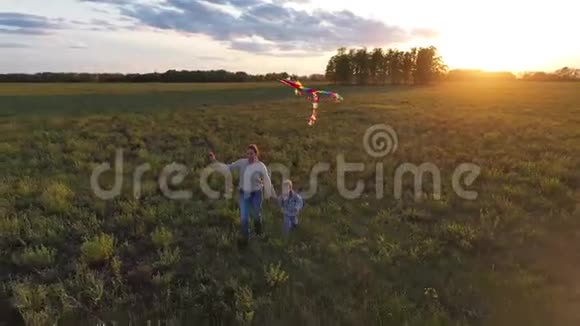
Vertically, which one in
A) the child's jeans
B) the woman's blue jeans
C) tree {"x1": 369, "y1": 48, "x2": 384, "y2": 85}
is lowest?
the child's jeans

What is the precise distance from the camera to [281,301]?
294 inches

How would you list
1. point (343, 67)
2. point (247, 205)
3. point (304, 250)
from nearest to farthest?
1. point (304, 250)
2. point (247, 205)
3. point (343, 67)

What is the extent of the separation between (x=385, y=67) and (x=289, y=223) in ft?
338

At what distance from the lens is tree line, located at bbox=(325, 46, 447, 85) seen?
10075 centimetres

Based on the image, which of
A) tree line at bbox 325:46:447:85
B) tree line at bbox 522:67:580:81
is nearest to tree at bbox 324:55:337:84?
tree line at bbox 325:46:447:85

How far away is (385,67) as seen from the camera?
109000mm

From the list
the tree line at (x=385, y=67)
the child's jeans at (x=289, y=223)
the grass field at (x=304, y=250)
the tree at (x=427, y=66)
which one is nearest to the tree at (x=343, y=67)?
the tree line at (x=385, y=67)

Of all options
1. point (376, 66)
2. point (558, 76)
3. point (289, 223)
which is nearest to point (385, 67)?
point (376, 66)

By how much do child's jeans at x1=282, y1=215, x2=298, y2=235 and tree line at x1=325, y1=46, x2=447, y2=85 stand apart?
9047 centimetres

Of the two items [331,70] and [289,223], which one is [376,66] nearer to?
[331,70]

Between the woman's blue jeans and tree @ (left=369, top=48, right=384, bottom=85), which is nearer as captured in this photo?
the woman's blue jeans

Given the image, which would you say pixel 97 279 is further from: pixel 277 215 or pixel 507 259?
pixel 507 259

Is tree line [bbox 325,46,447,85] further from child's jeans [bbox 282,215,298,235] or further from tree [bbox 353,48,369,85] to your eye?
child's jeans [bbox 282,215,298,235]

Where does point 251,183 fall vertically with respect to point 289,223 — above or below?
above
